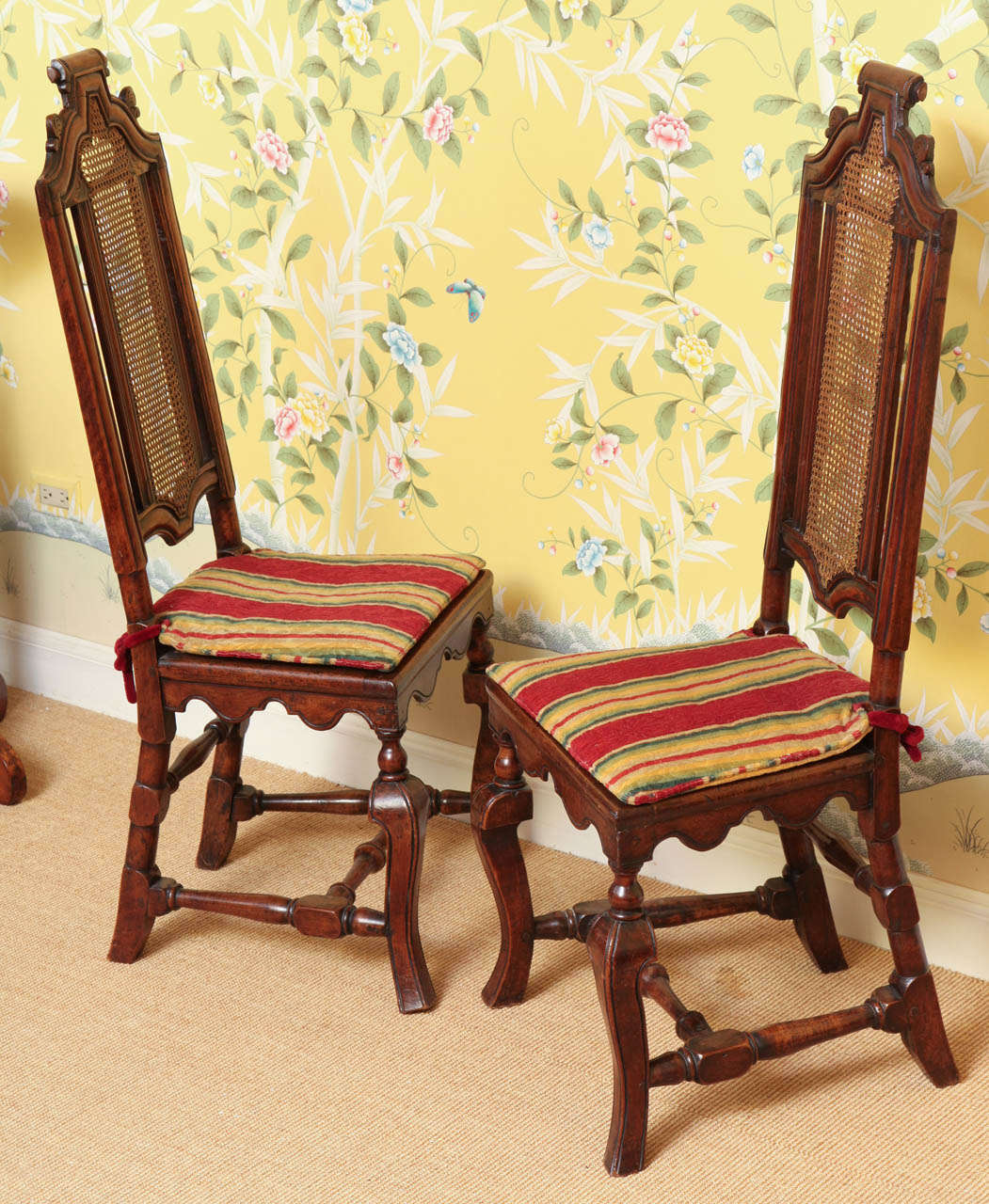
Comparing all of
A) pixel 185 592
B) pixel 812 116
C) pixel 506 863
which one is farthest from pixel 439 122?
pixel 506 863

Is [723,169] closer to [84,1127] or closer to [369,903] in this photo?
[369,903]

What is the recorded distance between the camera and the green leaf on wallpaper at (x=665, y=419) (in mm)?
2152

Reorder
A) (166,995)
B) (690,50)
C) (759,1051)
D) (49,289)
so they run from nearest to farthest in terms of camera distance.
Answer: (759,1051)
(690,50)
(166,995)
(49,289)

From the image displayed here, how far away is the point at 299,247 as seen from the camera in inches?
94.4

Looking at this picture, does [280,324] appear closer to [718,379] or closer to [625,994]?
[718,379]

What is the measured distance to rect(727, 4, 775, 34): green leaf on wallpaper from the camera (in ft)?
6.21

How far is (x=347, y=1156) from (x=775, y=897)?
2.41 ft

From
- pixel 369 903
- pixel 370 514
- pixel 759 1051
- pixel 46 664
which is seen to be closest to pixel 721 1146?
pixel 759 1051

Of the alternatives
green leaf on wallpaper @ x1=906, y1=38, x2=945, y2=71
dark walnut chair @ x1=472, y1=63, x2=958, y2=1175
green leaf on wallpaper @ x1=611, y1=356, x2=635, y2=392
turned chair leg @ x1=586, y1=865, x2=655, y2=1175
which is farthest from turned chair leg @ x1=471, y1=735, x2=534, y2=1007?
green leaf on wallpaper @ x1=906, y1=38, x2=945, y2=71

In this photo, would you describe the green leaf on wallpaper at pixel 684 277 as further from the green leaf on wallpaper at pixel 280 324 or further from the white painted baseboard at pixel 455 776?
the white painted baseboard at pixel 455 776

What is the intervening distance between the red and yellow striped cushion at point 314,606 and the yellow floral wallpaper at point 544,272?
27cm

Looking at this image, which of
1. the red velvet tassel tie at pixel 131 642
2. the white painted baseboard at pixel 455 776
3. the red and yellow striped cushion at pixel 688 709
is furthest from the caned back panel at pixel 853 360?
the red velvet tassel tie at pixel 131 642

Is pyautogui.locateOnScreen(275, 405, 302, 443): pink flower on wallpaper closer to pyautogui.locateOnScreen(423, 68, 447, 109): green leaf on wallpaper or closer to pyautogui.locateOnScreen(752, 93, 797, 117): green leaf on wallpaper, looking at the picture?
pyautogui.locateOnScreen(423, 68, 447, 109): green leaf on wallpaper

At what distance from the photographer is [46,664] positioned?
3.06 metres
